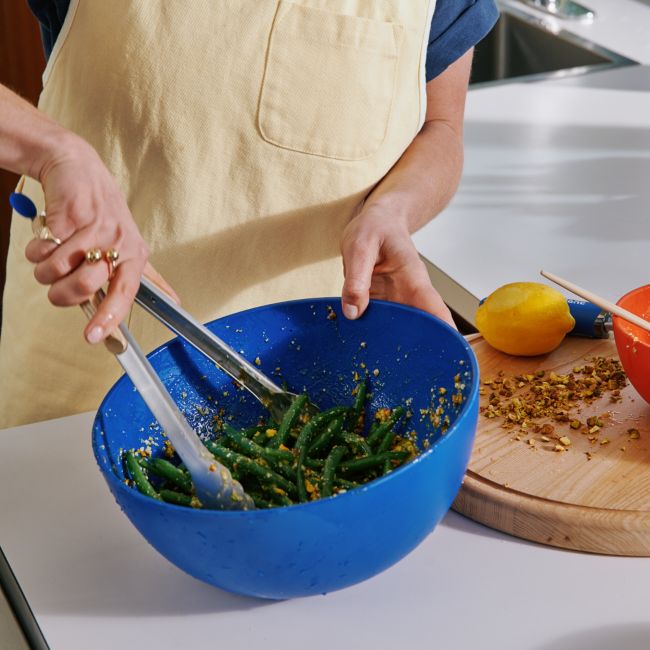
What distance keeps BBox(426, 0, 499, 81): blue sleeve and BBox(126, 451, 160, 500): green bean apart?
2.39 feet

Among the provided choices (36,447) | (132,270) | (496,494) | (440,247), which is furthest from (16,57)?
(496,494)

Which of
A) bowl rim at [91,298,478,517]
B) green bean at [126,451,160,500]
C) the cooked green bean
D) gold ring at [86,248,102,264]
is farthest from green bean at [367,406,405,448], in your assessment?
gold ring at [86,248,102,264]

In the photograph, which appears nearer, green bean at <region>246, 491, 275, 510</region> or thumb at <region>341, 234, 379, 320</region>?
green bean at <region>246, 491, 275, 510</region>

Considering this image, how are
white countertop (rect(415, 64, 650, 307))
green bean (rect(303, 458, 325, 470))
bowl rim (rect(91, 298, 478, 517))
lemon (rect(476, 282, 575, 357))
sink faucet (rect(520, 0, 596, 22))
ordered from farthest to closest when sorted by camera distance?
sink faucet (rect(520, 0, 596, 22)) → white countertop (rect(415, 64, 650, 307)) → lemon (rect(476, 282, 575, 357)) → green bean (rect(303, 458, 325, 470)) → bowl rim (rect(91, 298, 478, 517))

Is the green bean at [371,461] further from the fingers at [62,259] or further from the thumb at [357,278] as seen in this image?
the fingers at [62,259]

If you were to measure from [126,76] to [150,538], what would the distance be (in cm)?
64

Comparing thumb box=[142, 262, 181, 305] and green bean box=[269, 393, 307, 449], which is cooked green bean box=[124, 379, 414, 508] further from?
thumb box=[142, 262, 181, 305]

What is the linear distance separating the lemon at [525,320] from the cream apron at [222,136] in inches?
10.3

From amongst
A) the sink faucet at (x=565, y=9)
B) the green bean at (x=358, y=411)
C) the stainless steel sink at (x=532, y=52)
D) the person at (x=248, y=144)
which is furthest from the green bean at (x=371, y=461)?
the sink faucet at (x=565, y=9)

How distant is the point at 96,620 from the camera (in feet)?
2.84

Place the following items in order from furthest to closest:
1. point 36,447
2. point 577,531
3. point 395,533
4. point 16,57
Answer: point 16,57 < point 36,447 < point 577,531 < point 395,533

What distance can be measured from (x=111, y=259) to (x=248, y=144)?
1.40ft

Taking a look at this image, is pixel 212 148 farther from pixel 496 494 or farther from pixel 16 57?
pixel 16 57

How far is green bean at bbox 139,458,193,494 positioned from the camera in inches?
36.4
